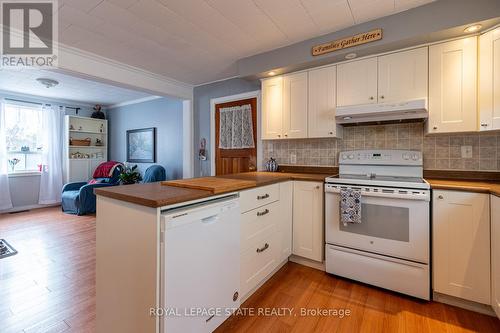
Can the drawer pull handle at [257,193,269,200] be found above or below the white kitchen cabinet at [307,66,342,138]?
below

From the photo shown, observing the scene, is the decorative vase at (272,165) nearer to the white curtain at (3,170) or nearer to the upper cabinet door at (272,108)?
the upper cabinet door at (272,108)

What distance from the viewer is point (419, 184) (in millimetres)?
1734

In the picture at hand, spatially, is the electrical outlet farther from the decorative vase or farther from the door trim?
the door trim

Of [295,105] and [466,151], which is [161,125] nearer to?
[295,105]

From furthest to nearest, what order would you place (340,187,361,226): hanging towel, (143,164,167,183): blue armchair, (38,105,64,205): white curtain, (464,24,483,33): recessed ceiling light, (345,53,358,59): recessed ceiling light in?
(38,105,64,205): white curtain → (143,164,167,183): blue armchair → (345,53,358,59): recessed ceiling light → (340,187,361,226): hanging towel → (464,24,483,33): recessed ceiling light

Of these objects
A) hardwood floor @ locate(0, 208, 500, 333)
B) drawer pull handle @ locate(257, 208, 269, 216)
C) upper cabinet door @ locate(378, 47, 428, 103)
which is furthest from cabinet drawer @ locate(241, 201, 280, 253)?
upper cabinet door @ locate(378, 47, 428, 103)

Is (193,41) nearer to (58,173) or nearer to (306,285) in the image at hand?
(306,285)

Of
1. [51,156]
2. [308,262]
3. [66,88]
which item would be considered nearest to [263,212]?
[308,262]

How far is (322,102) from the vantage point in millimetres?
2461

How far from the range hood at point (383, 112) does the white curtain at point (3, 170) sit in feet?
19.1

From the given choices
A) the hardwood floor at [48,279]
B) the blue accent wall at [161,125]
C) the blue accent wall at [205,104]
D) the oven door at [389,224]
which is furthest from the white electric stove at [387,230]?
the blue accent wall at [161,125]

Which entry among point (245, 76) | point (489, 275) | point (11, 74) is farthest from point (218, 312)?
point (11, 74)

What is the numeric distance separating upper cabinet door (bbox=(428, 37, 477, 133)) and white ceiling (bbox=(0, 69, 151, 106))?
4572 mm

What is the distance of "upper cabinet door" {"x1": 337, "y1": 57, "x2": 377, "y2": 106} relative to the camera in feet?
7.13
